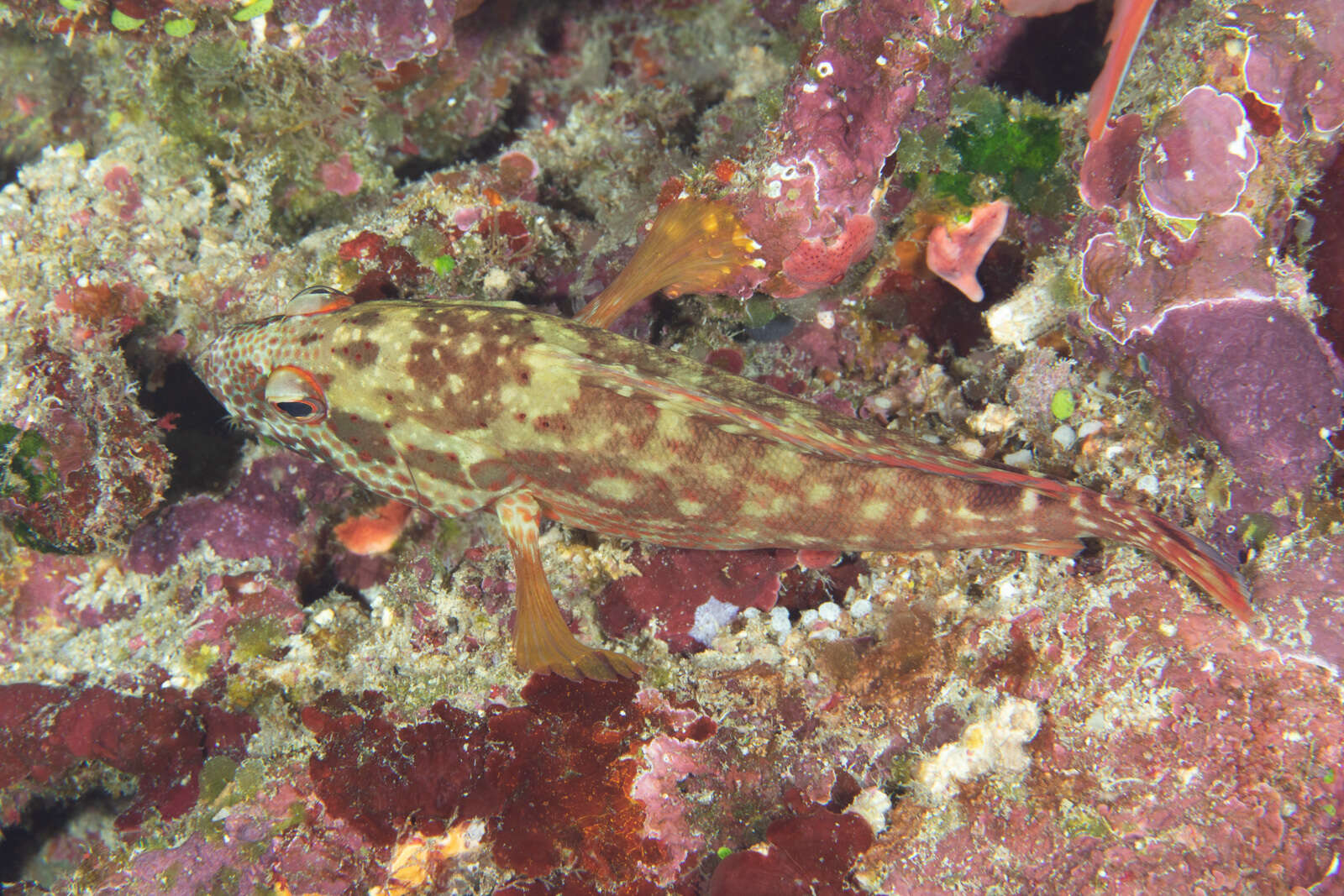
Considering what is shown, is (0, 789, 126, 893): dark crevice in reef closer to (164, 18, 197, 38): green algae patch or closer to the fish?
the fish

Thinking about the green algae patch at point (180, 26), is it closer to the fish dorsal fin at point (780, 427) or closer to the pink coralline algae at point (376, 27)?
the pink coralline algae at point (376, 27)

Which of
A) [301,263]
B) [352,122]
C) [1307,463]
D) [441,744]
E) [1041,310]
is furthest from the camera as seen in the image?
[352,122]

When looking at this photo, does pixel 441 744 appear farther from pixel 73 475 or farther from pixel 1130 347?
pixel 1130 347

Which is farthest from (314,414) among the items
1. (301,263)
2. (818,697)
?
(818,697)

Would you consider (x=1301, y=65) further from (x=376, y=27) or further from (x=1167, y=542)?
(x=376, y=27)

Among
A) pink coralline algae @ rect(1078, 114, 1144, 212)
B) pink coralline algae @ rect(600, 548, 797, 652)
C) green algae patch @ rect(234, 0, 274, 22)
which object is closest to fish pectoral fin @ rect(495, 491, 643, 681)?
pink coralline algae @ rect(600, 548, 797, 652)

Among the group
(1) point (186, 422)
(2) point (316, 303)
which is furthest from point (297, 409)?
(1) point (186, 422)
